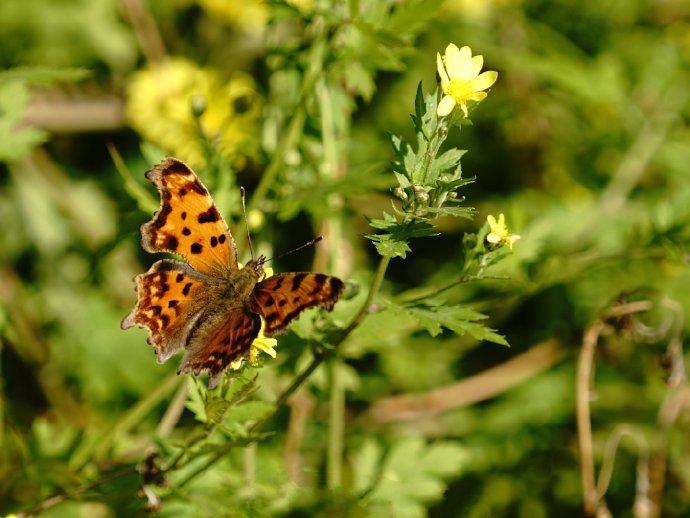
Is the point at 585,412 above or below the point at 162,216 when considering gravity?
below

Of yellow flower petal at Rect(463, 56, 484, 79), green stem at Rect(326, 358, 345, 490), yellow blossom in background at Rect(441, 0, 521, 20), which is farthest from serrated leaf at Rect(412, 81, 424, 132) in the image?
yellow blossom in background at Rect(441, 0, 521, 20)

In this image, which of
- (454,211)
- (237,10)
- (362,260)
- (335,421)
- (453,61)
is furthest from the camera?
(237,10)

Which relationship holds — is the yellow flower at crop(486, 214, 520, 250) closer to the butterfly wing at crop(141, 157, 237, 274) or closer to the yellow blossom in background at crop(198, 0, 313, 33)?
the butterfly wing at crop(141, 157, 237, 274)

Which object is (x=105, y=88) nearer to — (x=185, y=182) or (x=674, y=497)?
(x=185, y=182)

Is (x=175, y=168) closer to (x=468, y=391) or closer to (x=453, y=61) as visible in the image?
(x=453, y=61)

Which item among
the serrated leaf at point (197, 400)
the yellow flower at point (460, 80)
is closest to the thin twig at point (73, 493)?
the serrated leaf at point (197, 400)

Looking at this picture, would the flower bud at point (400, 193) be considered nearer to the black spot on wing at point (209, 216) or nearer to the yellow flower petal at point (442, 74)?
the yellow flower petal at point (442, 74)

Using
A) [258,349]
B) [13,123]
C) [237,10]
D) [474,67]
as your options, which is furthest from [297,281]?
[237,10]
